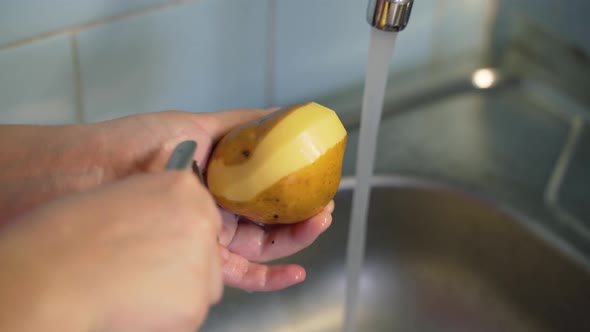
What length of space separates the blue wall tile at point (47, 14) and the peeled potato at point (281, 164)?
0.67 ft

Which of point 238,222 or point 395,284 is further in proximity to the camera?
point 395,284

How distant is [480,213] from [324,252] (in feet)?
0.60

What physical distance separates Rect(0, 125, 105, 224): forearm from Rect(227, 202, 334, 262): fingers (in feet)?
0.42

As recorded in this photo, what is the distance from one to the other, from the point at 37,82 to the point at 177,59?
0.14 metres

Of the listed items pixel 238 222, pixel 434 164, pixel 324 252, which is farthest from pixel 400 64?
pixel 238 222

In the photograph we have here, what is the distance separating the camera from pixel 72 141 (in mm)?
611

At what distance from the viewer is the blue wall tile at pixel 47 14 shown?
2.15 ft

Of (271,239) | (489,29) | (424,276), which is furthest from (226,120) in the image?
(489,29)

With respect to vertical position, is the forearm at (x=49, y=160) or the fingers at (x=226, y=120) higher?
the fingers at (x=226, y=120)

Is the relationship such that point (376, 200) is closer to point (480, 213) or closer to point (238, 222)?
point (480, 213)

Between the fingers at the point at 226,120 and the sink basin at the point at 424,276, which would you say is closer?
the fingers at the point at 226,120

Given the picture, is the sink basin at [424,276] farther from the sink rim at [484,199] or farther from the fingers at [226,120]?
the fingers at [226,120]

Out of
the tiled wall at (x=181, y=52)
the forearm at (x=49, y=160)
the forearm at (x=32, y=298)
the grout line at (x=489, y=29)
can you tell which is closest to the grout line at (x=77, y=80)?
the tiled wall at (x=181, y=52)

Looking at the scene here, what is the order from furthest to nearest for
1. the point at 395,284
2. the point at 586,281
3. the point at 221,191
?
the point at 395,284, the point at 586,281, the point at 221,191
